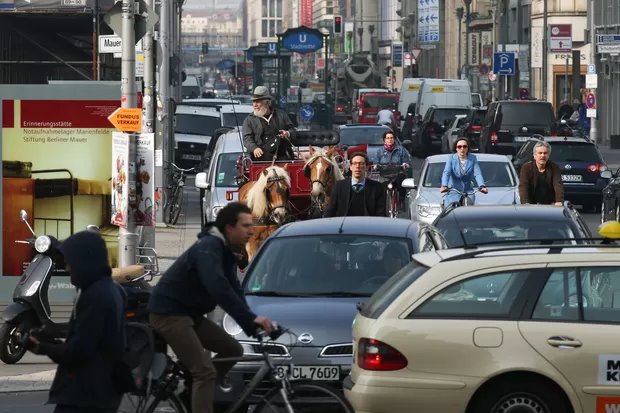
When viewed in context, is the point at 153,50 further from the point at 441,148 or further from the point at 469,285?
the point at 441,148

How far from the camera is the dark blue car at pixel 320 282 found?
9.37 metres

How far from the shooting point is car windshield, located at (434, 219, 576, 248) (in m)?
12.8

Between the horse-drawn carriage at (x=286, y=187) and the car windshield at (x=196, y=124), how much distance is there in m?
21.4

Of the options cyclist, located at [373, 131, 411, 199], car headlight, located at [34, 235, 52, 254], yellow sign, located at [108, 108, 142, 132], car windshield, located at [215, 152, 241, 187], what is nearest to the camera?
car headlight, located at [34, 235, 52, 254]

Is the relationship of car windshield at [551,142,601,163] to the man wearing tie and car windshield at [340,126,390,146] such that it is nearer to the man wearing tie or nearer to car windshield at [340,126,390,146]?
car windshield at [340,126,390,146]

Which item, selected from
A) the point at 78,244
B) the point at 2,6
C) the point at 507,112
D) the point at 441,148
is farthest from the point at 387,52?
the point at 78,244

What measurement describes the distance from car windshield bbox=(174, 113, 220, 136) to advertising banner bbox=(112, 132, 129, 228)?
82.4 feet

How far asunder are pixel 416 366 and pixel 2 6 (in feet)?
64.2

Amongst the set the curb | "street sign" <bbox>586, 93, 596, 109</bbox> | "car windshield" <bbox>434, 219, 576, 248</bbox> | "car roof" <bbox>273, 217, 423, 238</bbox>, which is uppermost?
"street sign" <bbox>586, 93, 596, 109</bbox>

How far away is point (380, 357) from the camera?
26.2 feet

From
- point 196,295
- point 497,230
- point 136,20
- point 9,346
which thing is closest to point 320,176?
point 136,20

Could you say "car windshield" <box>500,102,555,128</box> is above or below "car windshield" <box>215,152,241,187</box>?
above

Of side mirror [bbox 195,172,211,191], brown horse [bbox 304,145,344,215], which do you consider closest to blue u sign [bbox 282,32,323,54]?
side mirror [bbox 195,172,211,191]

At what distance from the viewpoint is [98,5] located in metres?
25.7
